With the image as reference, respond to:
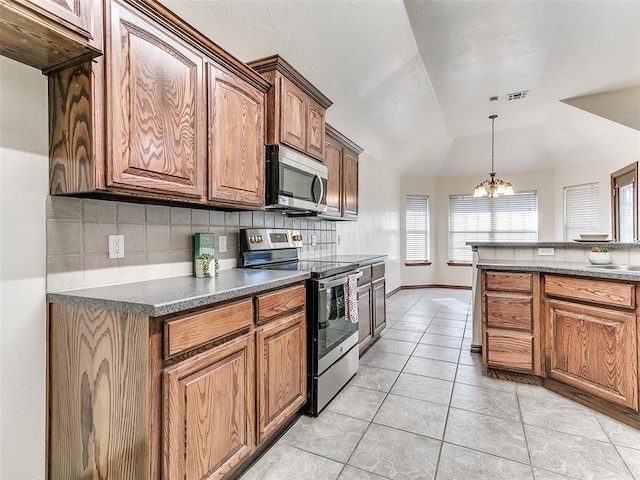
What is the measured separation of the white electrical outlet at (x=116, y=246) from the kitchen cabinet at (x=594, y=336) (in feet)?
9.47

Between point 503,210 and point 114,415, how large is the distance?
7420 mm

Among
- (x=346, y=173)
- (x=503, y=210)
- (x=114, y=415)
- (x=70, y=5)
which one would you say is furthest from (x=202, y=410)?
(x=503, y=210)

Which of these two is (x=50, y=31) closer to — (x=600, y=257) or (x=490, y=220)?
(x=600, y=257)

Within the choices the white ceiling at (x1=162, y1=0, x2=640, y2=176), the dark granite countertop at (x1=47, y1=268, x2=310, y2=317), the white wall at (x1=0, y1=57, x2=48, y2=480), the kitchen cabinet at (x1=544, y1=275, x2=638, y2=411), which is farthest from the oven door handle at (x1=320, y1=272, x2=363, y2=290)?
the white ceiling at (x1=162, y1=0, x2=640, y2=176)

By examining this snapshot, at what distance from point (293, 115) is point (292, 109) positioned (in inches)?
1.6

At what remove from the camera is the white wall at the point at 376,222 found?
484 cm

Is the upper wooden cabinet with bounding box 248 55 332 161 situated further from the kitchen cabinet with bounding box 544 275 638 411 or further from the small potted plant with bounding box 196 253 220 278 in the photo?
the kitchen cabinet with bounding box 544 275 638 411

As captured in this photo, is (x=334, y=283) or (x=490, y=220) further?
Result: (x=490, y=220)

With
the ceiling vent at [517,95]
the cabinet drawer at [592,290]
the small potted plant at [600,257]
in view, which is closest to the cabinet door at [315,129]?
the cabinet drawer at [592,290]

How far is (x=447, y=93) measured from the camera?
4.30 metres

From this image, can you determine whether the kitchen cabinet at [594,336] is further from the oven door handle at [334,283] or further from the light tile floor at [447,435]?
the oven door handle at [334,283]

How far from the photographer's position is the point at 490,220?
279 inches

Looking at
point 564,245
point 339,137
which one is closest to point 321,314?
point 339,137

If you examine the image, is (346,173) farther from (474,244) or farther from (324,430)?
(324,430)
